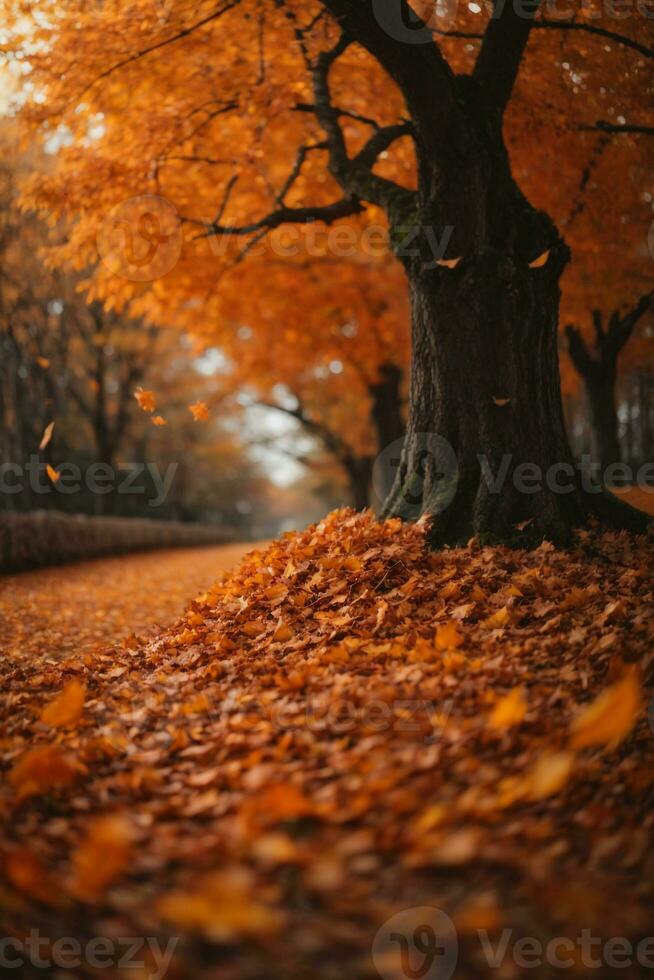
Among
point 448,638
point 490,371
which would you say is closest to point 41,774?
point 448,638

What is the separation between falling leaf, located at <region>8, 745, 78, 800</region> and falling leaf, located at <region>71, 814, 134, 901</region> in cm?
54

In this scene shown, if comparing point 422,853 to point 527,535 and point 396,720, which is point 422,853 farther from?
point 527,535

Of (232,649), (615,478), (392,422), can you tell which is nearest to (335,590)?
(232,649)

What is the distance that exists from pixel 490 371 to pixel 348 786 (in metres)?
3.78

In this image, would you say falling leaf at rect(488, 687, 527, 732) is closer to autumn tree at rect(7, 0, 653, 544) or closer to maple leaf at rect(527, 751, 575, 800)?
maple leaf at rect(527, 751, 575, 800)

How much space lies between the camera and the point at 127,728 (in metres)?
3.01

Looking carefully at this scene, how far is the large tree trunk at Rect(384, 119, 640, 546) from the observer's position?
5.10 meters

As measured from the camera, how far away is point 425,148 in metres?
5.27

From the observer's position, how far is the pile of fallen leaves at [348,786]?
1.71 meters

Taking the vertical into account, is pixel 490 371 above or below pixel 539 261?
below

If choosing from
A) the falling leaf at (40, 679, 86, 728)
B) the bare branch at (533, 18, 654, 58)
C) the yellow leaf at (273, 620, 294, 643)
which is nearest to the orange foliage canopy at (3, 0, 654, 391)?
the bare branch at (533, 18, 654, 58)

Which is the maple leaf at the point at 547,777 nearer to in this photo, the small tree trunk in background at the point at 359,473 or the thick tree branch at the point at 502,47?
the thick tree branch at the point at 502,47

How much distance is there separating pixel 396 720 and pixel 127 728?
1253 millimetres

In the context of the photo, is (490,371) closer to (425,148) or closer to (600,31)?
(425,148)
